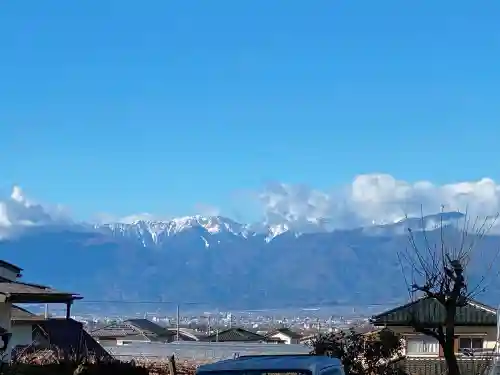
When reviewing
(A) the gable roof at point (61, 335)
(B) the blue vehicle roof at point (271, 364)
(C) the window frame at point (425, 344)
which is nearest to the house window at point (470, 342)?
(C) the window frame at point (425, 344)

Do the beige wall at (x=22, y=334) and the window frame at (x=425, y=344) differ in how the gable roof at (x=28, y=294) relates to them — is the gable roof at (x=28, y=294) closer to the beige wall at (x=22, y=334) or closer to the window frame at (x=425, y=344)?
the beige wall at (x=22, y=334)

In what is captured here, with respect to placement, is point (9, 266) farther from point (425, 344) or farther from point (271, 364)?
point (425, 344)

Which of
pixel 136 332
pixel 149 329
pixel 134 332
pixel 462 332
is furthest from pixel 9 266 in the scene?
pixel 149 329

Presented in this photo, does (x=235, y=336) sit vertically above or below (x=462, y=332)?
above

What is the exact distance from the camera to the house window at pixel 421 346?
43375 millimetres

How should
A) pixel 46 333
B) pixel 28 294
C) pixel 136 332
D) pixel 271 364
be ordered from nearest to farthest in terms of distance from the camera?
pixel 271 364 → pixel 28 294 → pixel 46 333 → pixel 136 332

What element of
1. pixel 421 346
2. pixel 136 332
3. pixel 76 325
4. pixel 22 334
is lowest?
pixel 421 346

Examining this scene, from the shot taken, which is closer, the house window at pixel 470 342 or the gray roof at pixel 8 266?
the gray roof at pixel 8 266

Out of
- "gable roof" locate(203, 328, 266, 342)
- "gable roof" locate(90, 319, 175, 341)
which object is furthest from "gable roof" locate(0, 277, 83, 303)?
"gable roof" locate(90, 319, 175, 341)

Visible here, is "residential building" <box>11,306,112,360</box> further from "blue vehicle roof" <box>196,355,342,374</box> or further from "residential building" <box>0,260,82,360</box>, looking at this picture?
"blue vehicle roof" <box>196,355,342,374</box>

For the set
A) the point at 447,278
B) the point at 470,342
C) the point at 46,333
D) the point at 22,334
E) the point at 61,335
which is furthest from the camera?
the point at 470,342

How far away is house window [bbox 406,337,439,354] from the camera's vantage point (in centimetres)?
4338

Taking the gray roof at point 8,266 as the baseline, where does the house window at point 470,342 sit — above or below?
below

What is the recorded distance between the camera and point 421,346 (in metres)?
43.5
